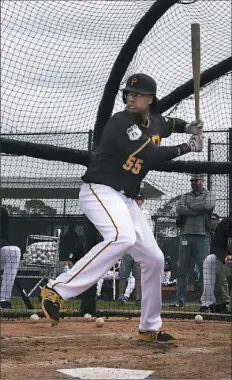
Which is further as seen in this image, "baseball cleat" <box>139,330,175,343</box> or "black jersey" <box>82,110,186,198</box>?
"baseball cleat" <box>139,330,175,343</box>

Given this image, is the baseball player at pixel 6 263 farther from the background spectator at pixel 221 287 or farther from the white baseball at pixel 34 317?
the background spectator at pixel 221 287

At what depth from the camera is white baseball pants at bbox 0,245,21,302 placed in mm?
7305

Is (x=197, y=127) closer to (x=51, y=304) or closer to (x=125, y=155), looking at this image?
(x=125, y=155)

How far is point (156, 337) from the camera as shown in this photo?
15.6 feet

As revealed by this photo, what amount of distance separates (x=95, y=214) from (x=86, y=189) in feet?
0.77

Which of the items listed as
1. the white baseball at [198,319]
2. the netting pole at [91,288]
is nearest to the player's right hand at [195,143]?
the netting pole at [91,288]

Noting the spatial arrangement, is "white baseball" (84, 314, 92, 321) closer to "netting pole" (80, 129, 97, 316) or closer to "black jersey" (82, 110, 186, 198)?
"netting pole" (80, 129, 97, 316)

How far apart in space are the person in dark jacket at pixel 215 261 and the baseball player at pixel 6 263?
2367mm

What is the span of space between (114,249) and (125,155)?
69cm

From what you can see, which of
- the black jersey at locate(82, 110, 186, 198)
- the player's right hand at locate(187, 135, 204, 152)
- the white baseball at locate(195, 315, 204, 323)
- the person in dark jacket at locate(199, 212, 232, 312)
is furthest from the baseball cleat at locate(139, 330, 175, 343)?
the person in dark jacket at locate(199, 212, 232, 312)

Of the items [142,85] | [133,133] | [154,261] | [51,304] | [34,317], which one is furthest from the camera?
[34,317]

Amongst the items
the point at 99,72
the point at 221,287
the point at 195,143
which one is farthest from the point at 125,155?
the point at 221,287

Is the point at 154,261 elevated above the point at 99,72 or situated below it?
below

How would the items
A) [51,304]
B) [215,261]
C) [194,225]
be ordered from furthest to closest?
1. [194,225]
2. [215,261]
3. [51,304]
